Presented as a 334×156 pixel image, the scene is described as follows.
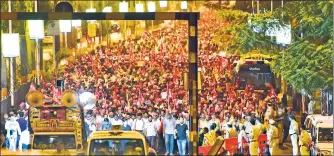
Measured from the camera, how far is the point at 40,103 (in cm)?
296

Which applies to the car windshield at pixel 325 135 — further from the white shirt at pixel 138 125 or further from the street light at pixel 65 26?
the street light at pixel 65 26

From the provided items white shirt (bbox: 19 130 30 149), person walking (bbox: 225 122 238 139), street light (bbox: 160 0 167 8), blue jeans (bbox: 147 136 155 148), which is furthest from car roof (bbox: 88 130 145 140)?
street light (bbox: 160 0 167 8)

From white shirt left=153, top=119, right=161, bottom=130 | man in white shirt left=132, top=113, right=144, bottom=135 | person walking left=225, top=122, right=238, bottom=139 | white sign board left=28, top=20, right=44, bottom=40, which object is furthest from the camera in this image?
person walking left=225, top=122, right=238, bottom=139

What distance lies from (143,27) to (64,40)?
1.19ft

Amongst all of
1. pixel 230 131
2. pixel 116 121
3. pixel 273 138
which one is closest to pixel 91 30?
pixel 116 121

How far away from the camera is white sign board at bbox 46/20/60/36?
3203 millimetres

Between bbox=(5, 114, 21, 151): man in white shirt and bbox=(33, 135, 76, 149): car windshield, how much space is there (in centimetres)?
9

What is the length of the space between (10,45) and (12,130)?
34 cm

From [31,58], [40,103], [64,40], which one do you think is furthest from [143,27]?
[40,103]

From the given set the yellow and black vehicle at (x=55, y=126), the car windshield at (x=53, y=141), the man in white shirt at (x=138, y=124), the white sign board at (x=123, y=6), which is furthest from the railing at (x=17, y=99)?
the white sign board at (x=123, y=6)

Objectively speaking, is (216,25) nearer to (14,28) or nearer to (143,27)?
(143,27)

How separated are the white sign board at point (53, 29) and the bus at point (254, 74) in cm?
132

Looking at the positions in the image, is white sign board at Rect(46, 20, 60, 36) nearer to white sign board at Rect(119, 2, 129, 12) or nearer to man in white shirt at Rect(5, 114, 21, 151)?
man in white shirt at Rect(5, 114, 21, 151)

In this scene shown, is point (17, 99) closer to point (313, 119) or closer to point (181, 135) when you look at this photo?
point (181, 135)
